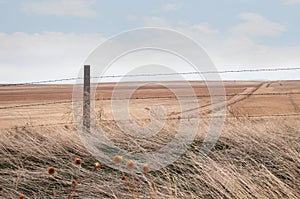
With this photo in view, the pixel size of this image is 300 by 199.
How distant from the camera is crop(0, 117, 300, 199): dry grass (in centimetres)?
385

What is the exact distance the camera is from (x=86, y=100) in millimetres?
6922

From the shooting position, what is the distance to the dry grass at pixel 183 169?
3.85 meters

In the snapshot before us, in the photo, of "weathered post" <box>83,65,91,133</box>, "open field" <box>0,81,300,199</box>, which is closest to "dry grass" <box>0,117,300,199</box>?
"open field" <box>0,81,300,199</box>

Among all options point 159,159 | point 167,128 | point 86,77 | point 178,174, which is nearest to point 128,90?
point 86,77

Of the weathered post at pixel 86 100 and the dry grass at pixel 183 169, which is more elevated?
the weathered post at pixel 86 100

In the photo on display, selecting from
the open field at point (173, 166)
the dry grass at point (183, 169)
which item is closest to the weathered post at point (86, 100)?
the open field at point (173, 166)

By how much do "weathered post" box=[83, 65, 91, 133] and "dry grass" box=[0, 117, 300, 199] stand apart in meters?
0.51

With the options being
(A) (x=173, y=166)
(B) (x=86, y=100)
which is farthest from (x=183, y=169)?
(B) (x=86, y=100)

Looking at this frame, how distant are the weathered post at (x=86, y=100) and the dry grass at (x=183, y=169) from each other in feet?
1.66

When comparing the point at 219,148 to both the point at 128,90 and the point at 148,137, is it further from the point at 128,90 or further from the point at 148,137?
the point at 128,90

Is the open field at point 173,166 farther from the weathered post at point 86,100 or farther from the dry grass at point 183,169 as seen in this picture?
the weathered post at point 86,100

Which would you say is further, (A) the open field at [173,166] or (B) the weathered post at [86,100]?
(B) the weathered post at [86,100]

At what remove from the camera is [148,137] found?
19.0 ft

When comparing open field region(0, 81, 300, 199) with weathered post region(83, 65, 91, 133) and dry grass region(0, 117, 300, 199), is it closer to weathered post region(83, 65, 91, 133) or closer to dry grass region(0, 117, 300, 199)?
dry grass region(0, 117, 300, 199)
